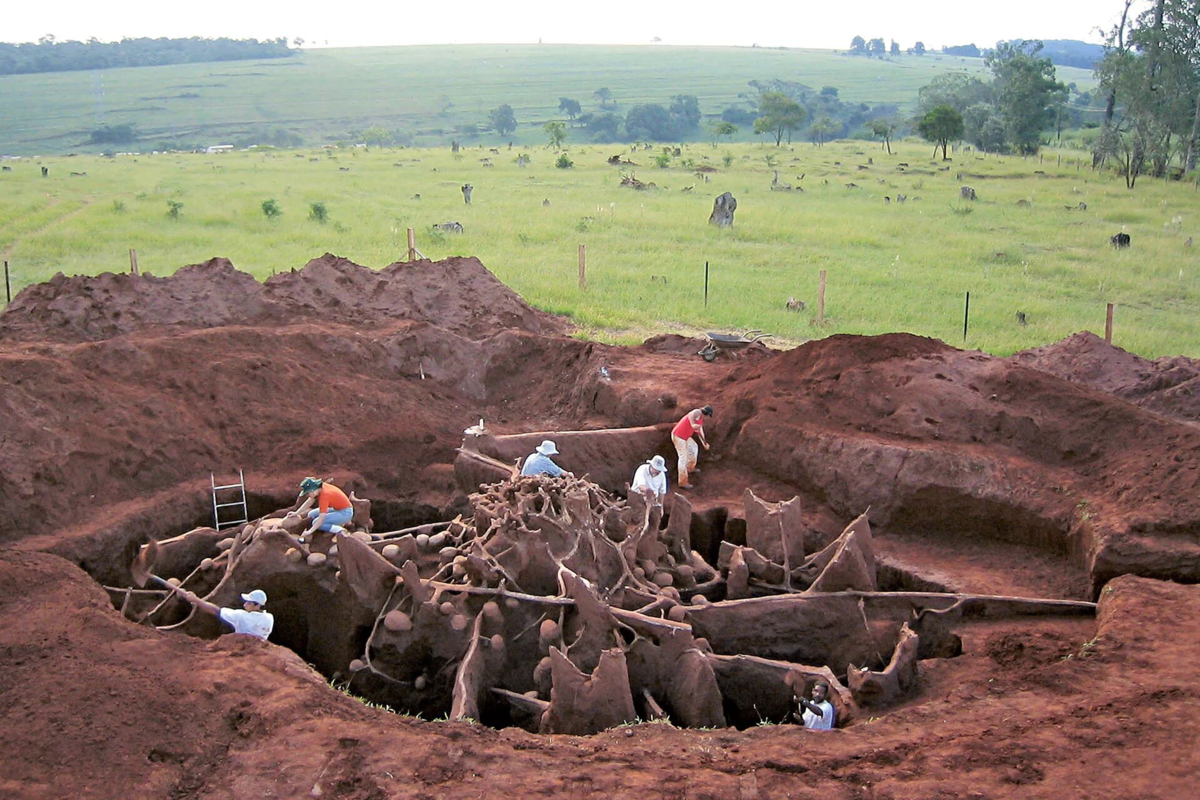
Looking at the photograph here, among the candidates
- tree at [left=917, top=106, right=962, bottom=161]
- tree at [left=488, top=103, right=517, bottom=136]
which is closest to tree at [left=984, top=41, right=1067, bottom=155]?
tree at [left=917, top=106, right=962, bottom=161]

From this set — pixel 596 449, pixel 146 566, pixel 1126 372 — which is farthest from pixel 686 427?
pixel 1126 372

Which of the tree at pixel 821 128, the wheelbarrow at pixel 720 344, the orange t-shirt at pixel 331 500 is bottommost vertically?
the orange t-shirt at pixel 331 500

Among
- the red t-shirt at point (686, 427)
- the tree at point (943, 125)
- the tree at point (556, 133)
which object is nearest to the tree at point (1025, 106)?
the tree at point (943, 125)

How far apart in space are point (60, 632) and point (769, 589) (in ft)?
20.8

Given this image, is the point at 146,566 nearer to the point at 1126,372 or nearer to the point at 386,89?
the point at 1126,372

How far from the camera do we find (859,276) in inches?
918

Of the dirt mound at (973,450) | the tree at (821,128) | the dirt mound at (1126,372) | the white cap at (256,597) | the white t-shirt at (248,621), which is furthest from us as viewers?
the tree at (821,128)

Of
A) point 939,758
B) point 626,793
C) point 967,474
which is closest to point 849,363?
point 967,474

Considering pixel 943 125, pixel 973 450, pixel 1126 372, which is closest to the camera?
pixel 973 450

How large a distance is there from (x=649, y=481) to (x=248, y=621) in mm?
4310

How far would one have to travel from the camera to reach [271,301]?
16266mm

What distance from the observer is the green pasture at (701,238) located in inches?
805

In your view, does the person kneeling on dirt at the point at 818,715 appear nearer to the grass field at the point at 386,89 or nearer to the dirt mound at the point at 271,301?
the dirt mound at the point at 271,301

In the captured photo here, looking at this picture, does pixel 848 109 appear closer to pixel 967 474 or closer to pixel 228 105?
pixel 228 105
